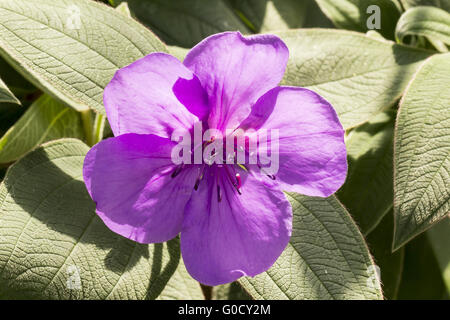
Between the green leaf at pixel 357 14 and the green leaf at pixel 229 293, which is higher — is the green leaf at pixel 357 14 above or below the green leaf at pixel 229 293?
above

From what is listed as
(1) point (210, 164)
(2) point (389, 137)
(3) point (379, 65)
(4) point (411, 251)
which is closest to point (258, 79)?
(1) point (210, 164)

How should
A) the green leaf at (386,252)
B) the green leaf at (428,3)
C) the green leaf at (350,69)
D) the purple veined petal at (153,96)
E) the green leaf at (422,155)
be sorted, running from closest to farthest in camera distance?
the purple veined petal at (153,96) → the green leaf at (422,155) → the green leaf at (350,69) → the green leaf at (428,3) → the green leaf at (386,252)

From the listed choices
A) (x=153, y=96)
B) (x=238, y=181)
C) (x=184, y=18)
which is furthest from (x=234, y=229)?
(x=184, y=18)

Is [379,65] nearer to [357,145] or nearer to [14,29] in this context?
[357,145]

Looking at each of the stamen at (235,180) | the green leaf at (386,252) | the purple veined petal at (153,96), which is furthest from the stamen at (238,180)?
the green leaf at (386,252)

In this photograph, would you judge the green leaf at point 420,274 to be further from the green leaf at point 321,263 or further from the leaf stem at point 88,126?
the leaf stem at point 88,126

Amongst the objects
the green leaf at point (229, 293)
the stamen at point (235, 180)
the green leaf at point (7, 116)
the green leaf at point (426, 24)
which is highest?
the green leaf at point (426, 24)

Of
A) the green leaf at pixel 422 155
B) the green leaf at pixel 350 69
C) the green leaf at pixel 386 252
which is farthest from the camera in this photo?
the green leaf at pixel 386 252
